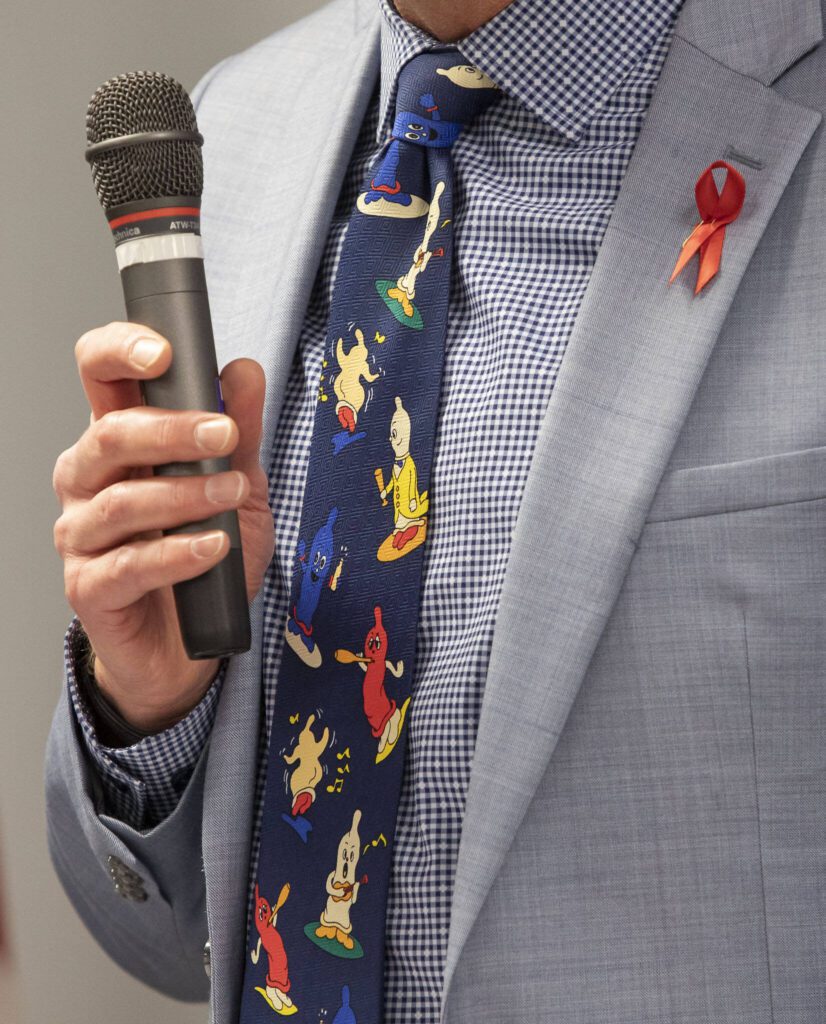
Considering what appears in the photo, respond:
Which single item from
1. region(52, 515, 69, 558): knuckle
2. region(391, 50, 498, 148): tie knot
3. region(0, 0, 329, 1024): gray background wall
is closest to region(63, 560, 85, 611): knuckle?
region(52, 515, 69, 558): knuckle

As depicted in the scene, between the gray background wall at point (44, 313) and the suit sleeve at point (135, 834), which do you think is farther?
the gray background wall at point (44, 313)

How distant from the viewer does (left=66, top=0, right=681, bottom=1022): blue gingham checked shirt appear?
0.95 metres

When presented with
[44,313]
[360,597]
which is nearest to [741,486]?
[360,597]

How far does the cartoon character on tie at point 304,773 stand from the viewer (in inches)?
39.8

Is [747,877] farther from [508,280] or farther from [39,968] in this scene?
[39,968]

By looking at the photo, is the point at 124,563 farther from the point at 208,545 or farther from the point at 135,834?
the point at 135,834

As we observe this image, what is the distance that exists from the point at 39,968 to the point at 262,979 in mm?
979

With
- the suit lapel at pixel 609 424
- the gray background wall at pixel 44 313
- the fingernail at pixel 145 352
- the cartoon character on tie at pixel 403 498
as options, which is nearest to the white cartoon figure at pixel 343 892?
the suit lapel at pixel 609 424

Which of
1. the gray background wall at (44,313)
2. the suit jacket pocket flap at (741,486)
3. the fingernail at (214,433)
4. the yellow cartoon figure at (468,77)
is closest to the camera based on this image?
the fingernail at (214,433)

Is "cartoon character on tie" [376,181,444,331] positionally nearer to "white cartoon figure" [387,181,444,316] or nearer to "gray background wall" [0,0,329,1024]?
"white cartoon figure" [387,181,444,316]

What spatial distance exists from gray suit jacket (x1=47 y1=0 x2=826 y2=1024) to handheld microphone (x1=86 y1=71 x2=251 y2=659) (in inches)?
9.2

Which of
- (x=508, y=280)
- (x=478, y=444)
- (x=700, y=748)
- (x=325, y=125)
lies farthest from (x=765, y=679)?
(x=325, y=125)

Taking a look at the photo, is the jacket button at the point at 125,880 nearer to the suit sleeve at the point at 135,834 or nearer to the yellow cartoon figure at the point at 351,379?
the suit sleeve at the point at 135,834

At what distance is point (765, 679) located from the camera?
871mm
